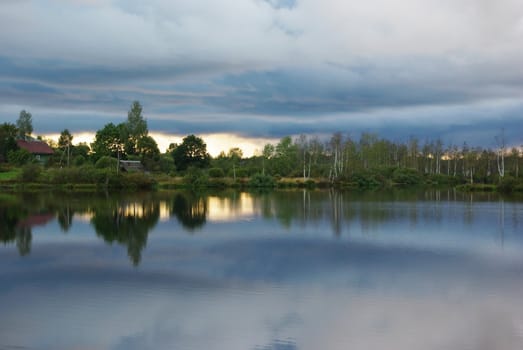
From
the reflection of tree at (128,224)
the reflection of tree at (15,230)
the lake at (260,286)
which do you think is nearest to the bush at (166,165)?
the reflection of tree at (128,224)

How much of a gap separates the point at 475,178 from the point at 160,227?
70.1 metres

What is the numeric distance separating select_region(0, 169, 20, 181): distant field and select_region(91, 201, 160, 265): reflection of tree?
28659mm

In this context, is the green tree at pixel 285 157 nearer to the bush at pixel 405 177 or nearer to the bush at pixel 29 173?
the bush at pixel 405 177

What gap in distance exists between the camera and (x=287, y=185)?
2783 inches

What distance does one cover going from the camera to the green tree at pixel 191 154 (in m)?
84.9

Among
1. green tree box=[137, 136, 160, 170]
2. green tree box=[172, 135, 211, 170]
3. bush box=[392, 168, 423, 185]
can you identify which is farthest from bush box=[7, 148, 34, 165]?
bush box=[392, 168, 423, 185]

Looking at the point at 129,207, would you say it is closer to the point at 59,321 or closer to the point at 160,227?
the point at 160,227

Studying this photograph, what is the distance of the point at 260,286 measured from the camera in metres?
13.4

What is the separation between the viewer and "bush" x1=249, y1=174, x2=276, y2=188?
227 ft

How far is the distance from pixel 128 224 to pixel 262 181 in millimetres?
44672

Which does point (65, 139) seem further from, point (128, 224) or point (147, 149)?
point (128, 224)

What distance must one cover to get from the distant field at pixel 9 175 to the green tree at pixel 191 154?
88.2 feet

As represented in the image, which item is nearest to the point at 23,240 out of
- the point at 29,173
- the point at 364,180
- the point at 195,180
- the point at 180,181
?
the point at 29,173

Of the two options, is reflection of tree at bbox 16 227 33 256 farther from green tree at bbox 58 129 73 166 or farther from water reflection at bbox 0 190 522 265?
green tree at bbox 58 129 73 166
